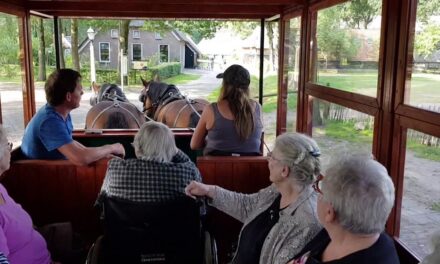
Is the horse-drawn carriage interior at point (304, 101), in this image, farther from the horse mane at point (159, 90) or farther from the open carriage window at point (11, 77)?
the horse mane at point (159, 90)

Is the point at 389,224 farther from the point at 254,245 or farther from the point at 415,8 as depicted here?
the point at 415,8

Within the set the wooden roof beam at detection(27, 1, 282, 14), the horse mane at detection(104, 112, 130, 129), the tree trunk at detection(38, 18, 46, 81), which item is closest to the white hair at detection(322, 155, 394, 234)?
the wooden roof beam at detection(27, 1, 282, 14)

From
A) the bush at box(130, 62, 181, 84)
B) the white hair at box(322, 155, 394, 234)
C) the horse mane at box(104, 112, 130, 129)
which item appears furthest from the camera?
the bush at box(130, 62, 181, 84)

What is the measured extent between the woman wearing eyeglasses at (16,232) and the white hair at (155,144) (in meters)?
0.57

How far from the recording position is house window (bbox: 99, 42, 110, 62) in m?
24.3

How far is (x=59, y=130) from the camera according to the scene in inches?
108

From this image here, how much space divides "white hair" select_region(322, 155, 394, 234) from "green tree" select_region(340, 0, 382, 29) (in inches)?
46.3

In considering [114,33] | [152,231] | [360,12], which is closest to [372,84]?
[360,12]

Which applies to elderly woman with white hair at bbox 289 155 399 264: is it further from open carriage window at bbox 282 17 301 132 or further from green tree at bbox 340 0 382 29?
open carriage window at bbox 282 17 301 132

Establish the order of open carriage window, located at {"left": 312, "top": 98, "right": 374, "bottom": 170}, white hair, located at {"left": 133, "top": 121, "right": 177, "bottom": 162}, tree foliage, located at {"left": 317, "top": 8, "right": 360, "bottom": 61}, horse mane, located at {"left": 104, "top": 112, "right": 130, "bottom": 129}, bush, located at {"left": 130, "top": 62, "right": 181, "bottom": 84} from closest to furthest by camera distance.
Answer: white hair, located at {"left": 133, "top": 121, "right": 177, "bottom": 162} < open carriage window, located at {"left": 312, "top": 98, "right": 374, "bottom": 170} < tree foliage, located at {"left": 317, "top": 8, "right": 360, "bottom": 61} < horse mane, located at {"left": 104, "top": 112, "right": 130, "bottom": 129} < bush, located at {"left": 130, "top": 62, "right": 181, "bottom": 84}

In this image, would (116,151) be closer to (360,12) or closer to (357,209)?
(360,12)

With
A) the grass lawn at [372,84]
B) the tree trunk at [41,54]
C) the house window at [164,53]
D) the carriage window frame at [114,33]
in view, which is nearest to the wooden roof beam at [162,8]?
the tree trunk at [41,54]

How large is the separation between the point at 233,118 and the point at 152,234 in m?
1.16

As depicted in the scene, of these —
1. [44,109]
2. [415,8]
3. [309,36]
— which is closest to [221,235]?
[44,109]
